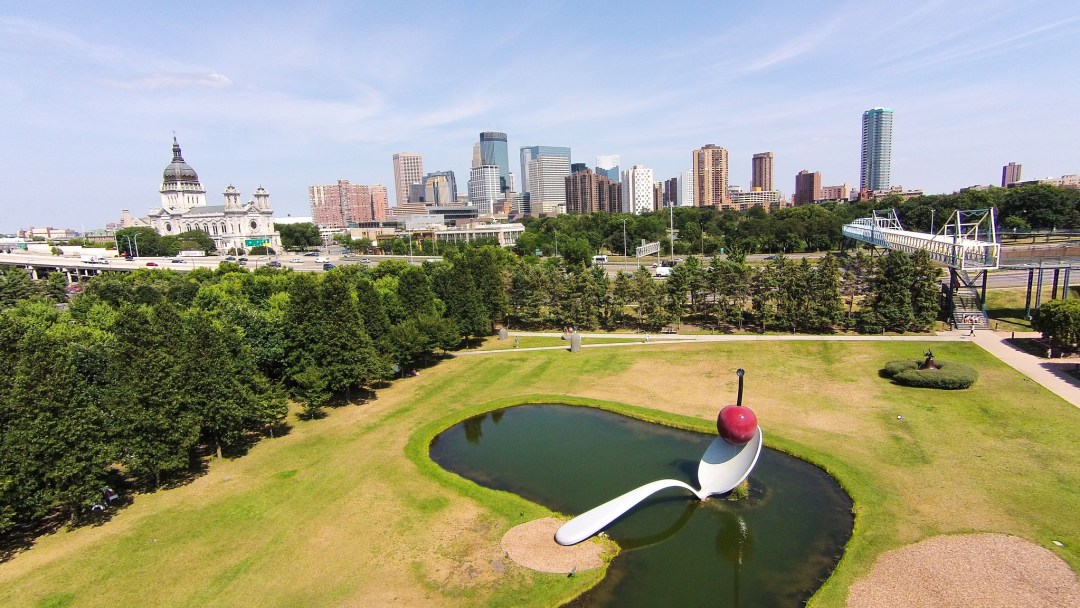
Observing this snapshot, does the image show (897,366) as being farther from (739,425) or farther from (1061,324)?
(739,425)

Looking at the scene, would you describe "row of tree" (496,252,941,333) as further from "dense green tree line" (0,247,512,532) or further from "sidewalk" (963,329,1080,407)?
"dense green tree line" (0,247,512,532)

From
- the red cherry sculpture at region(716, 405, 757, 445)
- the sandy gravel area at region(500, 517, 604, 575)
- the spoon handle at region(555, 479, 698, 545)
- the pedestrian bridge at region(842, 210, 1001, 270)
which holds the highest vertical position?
the pedestrian bridge at region(842, 210, 1001, 270)

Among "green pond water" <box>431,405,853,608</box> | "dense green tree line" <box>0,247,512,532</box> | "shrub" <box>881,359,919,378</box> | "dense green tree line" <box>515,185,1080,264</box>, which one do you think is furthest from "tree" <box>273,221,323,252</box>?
"shrub" <box>881,359,919,378</box>

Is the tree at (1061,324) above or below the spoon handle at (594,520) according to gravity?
above

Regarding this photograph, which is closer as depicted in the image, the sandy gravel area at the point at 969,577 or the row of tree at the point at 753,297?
the sandy gravel area at the point at 969,577

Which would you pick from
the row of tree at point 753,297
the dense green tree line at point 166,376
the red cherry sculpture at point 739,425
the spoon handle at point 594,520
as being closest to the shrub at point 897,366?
the row of tree at point 753,297

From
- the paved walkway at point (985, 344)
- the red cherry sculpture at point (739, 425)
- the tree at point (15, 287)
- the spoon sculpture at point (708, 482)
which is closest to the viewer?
the spoon sculpture at point (708, 482)

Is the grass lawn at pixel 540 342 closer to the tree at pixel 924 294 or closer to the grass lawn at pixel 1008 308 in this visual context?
the tree at pixel 924 294

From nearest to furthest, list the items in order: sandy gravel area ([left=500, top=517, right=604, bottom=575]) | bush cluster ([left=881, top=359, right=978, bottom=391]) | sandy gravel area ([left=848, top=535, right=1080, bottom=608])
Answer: sandy gravel area ([left=848, top=535, right=1080, bottom=608]) < sandy gravel area ([left=500, top=517, right=604, bottom=575]) < bush cluster ([left=881, top=359, right=978, bottom=391])
